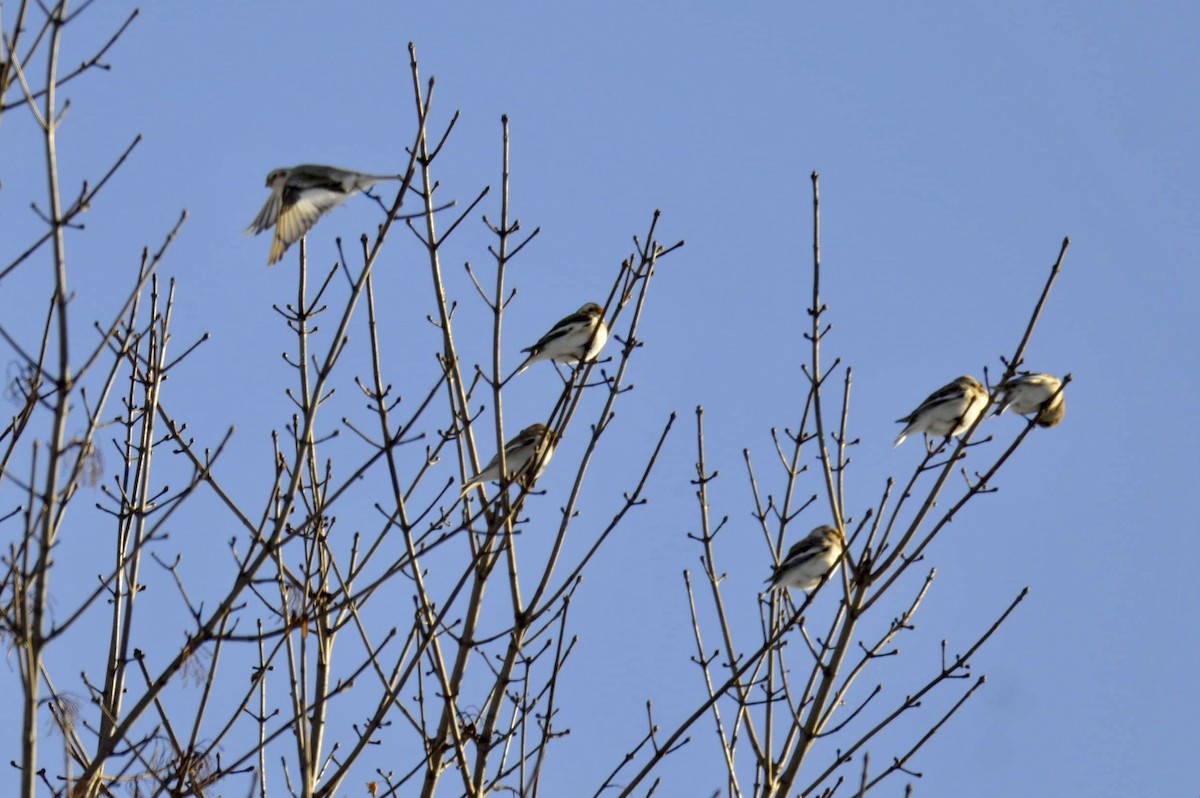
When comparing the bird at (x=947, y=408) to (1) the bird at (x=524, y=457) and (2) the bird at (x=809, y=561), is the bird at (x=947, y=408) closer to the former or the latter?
(2) the bird at (x=809, y=561)

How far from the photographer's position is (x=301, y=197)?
755 centimetres

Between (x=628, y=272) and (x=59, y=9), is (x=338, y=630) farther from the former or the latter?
(x=59, y=9)

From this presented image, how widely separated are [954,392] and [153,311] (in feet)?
25.4

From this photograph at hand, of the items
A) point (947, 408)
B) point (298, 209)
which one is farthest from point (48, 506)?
point (947, 408)

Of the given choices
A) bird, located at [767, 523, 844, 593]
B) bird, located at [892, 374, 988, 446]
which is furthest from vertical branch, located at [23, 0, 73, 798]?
bird, located at [892, 374, 988, 446]

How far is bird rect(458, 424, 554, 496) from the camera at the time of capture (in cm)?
610

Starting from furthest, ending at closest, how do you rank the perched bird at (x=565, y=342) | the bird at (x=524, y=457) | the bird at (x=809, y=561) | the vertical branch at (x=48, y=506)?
the perched bird at (x=565, y=342), the bird at (x=809, y=561), the bird at (x=524, y=457), the vertical branch at (x=48, y=506)

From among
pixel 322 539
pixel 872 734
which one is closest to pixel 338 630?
pixel 322 539

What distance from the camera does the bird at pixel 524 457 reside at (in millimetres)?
6098

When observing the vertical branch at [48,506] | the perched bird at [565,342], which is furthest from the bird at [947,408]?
the vertical branch at [48,506]

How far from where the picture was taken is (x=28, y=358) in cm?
420

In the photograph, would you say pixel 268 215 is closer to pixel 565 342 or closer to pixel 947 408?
pixel 565 342

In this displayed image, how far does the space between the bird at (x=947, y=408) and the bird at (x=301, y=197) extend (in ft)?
20.4

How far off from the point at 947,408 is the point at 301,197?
6454 mm
